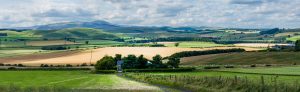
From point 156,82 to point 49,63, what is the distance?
91476 millimetres

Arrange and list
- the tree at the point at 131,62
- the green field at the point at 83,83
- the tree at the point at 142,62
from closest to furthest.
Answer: the green field at the point at 83,83, the tree at the point at 142,62, the tree at the point at 131,62

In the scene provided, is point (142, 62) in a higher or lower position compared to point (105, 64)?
higher

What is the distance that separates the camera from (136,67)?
127 m

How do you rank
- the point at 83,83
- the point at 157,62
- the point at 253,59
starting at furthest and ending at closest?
the point at 253,59 < the point at 157,62 < the point at 83,83

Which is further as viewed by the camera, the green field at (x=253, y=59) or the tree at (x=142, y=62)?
the tree at (x=142, y=62)

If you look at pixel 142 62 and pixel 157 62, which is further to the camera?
pixel 142 62

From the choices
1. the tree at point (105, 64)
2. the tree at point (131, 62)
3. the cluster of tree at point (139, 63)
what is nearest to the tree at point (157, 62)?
the cluster of tree at point (139, 63)

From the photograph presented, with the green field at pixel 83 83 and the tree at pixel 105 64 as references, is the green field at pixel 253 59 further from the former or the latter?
the green field at pixel 83 83

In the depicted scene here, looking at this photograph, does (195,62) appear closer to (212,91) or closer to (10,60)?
(10,60)

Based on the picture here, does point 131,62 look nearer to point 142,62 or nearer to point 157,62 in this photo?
point 142,62

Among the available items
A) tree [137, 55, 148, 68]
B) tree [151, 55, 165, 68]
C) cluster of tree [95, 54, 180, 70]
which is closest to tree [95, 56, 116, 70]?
cluster of tree [95, 54, 180, 70]

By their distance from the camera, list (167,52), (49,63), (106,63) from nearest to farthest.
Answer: (106,63)
(49,63)
(167,52)

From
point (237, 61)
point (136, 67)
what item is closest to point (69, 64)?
point (136, 67)

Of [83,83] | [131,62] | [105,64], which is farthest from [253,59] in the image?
[83,83]
